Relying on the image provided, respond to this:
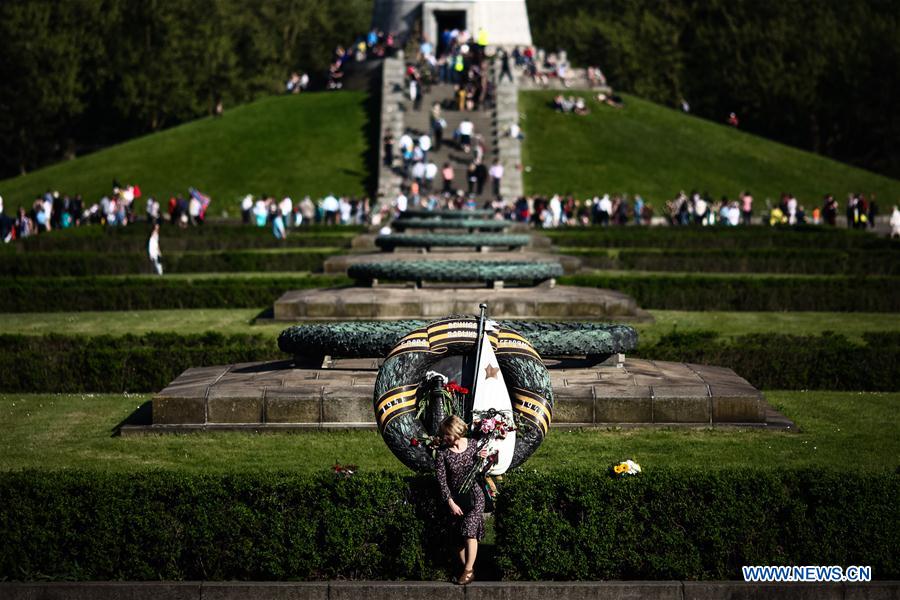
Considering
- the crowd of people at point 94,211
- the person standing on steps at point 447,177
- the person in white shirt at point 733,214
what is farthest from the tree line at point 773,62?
the crowd of people at point 94,211

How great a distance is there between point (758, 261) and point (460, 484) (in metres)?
26.8

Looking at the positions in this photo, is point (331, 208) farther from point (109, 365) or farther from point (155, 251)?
point (109, 365)

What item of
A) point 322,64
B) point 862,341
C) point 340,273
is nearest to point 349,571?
point 862,341

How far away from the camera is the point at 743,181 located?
58.1 meters

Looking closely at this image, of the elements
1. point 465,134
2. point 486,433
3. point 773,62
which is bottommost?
point 486,433

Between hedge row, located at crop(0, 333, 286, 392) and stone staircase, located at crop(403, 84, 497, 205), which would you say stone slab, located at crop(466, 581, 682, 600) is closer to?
hedge row, located at crop(0, 333, 286, 392)

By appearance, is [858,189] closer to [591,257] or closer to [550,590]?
[591,257]

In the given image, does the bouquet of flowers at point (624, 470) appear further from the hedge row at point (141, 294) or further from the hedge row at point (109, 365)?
the hedge row at point (141, 294)

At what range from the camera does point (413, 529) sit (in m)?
11.5

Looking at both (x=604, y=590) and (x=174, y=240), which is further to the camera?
(x=174, y=240)

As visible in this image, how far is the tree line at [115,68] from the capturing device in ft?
237

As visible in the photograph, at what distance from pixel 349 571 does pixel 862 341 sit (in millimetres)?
15318

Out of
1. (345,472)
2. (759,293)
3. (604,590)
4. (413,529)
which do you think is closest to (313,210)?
(759,293)

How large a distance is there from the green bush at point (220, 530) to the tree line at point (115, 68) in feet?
212
